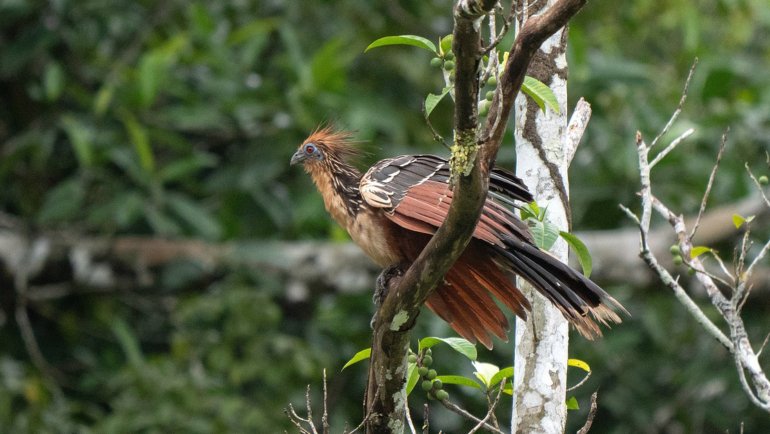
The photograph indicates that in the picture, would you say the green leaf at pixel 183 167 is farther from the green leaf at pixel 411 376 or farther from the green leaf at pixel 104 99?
the green leaf at pixel 411 376

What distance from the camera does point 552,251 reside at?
3377 mm

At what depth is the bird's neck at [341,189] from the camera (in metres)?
3.81

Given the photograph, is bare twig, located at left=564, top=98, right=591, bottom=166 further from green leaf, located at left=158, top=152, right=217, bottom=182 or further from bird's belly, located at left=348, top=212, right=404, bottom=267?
green leaf, located at left=158, top=152, right=217, bottom=182

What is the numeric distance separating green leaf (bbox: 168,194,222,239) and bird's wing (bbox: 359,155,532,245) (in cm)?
306

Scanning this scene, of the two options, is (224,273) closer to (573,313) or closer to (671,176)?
(671,176)

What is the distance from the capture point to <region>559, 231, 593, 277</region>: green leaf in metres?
3.04

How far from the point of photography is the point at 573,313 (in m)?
3.14

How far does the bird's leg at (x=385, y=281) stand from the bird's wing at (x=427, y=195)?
0.58 feet

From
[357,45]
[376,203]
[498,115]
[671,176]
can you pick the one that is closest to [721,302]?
[376,203]

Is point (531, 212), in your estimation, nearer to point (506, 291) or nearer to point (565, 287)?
point (565, 287)

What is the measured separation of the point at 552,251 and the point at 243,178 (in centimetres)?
372

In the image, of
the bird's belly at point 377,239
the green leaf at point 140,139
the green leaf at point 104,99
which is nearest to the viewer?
the bird's belly at point 377,239

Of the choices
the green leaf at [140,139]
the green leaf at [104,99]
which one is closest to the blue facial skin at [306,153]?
the green leaf at [140,139]

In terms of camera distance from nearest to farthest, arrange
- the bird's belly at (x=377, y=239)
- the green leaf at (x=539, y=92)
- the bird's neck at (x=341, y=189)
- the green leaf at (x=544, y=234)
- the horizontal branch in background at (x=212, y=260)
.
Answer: the green leaf at (x=539, y=92)
the green leaf at (x=544, y=234)
the bird's belly at (x=377, y=239)
the bird's neck at (x=341, y=189)
the horizontal branch in background at (x=212, y=260)
